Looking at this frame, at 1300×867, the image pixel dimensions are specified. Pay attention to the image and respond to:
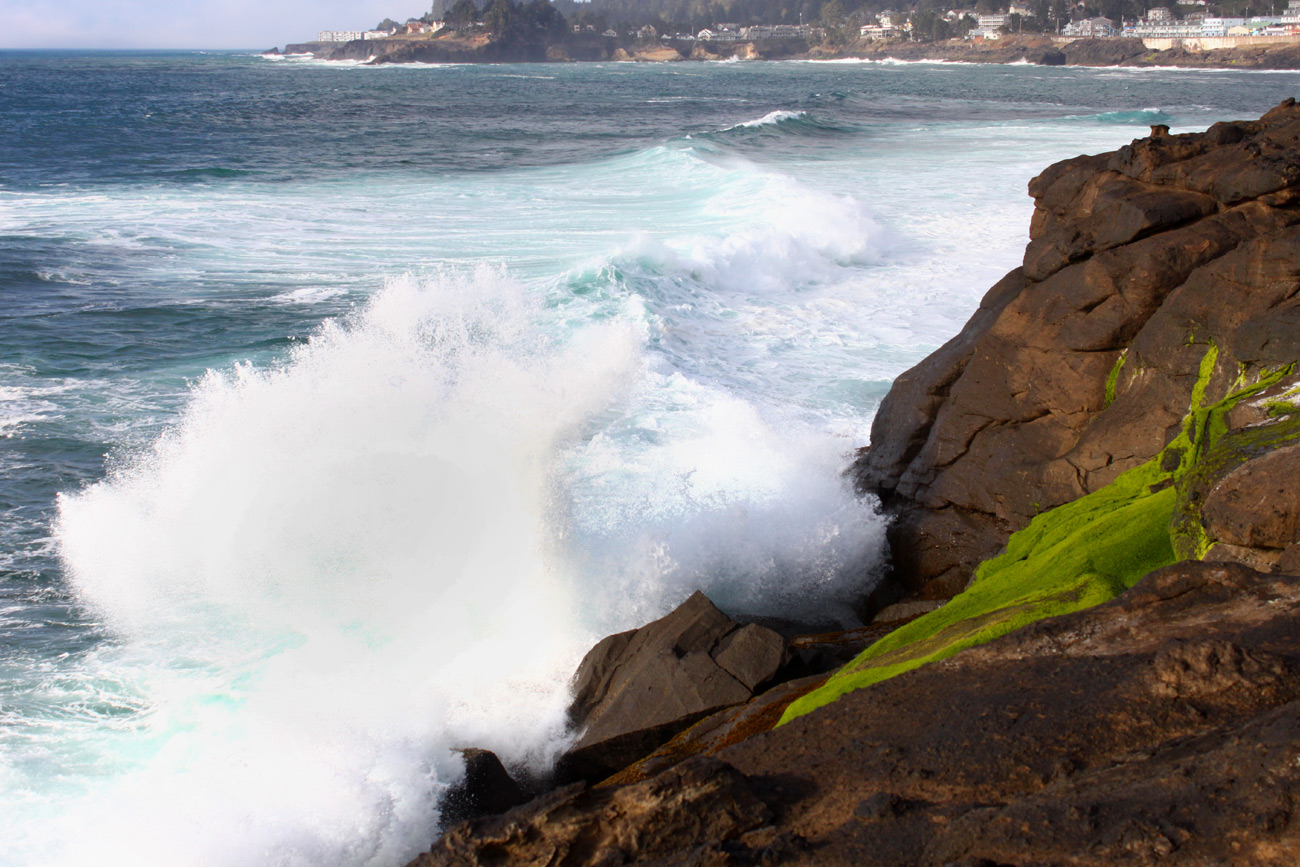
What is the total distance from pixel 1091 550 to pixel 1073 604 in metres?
0.91

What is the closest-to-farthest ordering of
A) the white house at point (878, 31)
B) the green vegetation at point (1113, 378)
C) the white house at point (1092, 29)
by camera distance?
1. the green vegetation at point (1113, 378)
2. the white house at point (1092, 29)
3. the white house at point (878, 31)

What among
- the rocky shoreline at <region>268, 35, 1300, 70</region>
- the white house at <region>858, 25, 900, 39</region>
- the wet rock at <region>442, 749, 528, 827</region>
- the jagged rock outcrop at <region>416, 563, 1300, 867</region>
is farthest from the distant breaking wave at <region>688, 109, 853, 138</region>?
the white house at <region>858, 25, 900, 39</region>

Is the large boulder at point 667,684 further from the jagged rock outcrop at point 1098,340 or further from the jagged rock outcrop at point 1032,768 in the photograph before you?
the jagged rock outcrop at point 1098,340

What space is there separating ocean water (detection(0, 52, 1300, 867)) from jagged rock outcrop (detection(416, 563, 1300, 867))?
2.63m

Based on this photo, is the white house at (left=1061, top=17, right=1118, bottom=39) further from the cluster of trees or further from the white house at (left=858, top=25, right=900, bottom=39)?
the white house at (left=858, top=25, right=900, bottom=39)

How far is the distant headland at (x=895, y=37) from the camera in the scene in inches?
4114

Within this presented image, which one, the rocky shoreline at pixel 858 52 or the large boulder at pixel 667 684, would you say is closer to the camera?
the large boulder at pixel 667 684

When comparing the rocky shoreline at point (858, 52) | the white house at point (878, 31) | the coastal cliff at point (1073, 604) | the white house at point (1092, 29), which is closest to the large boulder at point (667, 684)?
the coastal cliff at point (1073, 604)

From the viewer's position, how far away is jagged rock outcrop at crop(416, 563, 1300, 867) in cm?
334

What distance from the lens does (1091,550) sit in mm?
6109

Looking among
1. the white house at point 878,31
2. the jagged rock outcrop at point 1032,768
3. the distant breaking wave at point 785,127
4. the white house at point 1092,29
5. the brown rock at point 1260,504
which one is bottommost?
the jagged rock outcrop at point 1032,768

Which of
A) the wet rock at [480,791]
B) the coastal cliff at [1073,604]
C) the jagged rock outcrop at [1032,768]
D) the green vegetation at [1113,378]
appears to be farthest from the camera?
the green vegetation at [1113,378]

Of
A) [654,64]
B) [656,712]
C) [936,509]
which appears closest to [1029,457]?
[936,509]

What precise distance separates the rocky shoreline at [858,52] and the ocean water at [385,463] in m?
90.9
